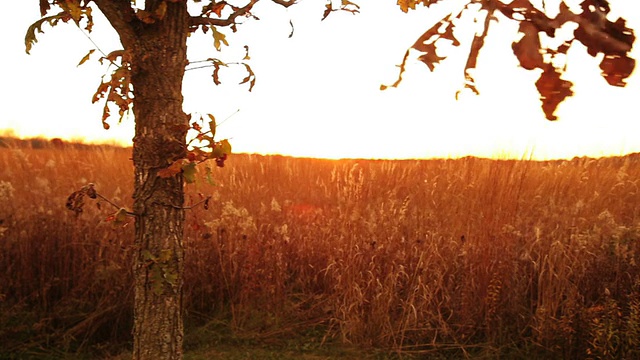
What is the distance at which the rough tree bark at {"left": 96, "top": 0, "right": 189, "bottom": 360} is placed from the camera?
1.87m

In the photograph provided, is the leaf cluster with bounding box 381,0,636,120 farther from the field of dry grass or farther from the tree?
the field of dry grass

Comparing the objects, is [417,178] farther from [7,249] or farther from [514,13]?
[514,13]

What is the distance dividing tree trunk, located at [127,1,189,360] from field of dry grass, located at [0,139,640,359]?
1.64 meters

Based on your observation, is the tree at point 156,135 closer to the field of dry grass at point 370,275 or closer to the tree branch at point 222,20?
the tree branch at point 222,20

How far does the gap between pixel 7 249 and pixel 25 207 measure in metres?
0.57

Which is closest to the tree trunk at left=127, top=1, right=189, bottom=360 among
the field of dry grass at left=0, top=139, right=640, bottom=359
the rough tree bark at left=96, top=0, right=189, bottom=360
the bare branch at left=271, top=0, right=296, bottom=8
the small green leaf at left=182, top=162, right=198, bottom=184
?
the rough tree bark at left=96, top=0, right=189, bottom=360

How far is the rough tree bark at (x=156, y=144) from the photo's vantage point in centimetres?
187

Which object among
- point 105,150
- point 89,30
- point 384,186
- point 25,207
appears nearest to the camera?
point 89,30

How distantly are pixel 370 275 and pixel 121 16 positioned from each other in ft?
7.64

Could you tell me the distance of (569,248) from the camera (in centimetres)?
351

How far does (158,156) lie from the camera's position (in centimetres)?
187

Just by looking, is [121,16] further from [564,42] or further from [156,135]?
[564,42]

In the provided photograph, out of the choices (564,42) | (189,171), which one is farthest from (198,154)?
(564,42)

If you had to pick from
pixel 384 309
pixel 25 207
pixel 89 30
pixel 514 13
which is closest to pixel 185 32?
pixel 89 30
